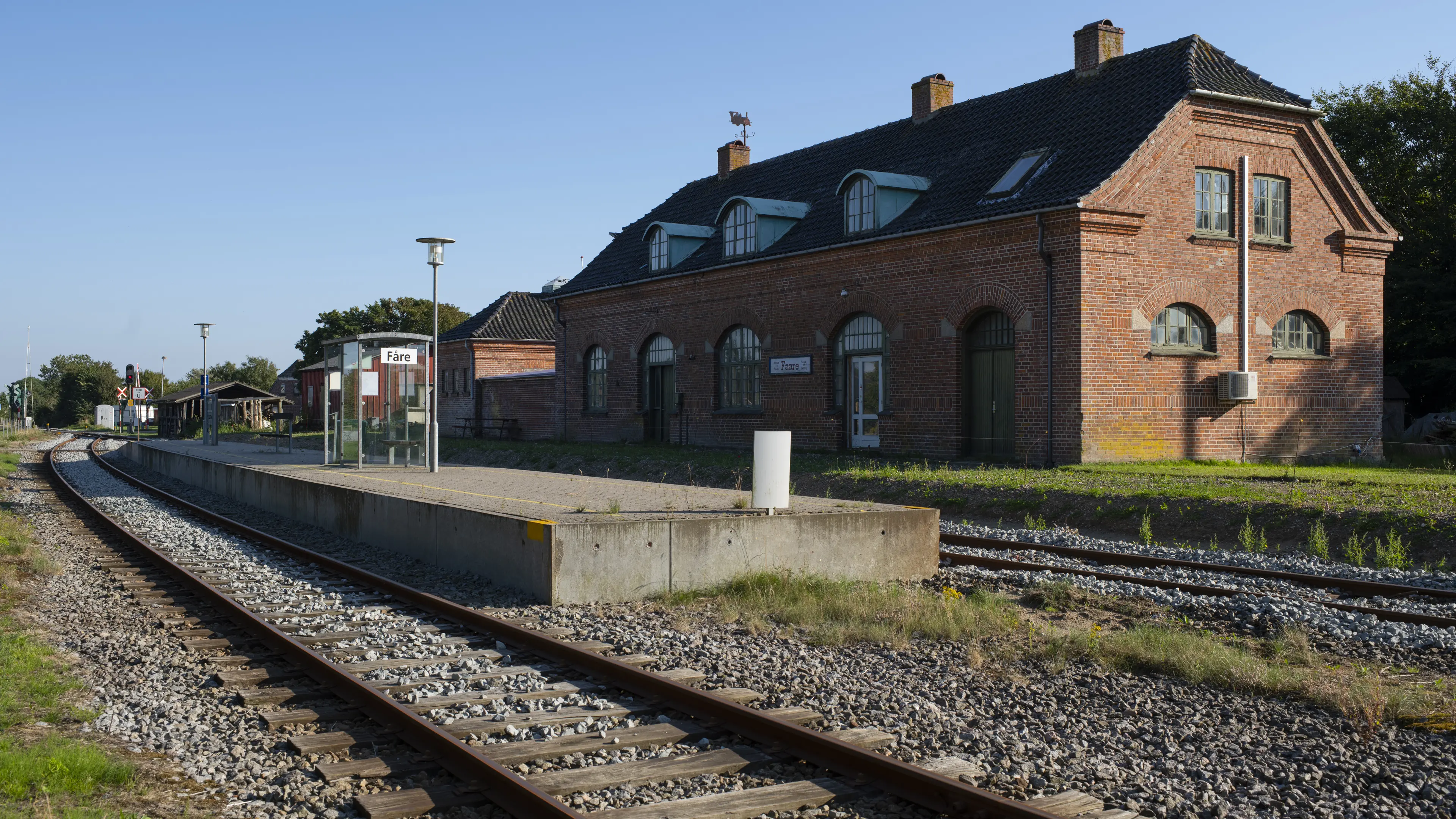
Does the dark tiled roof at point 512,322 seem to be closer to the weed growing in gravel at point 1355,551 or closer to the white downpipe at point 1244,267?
the white downpipe at point 1244,267

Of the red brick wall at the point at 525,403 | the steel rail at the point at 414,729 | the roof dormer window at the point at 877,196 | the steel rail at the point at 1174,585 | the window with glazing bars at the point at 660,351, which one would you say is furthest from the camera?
the red brick wall at the point at 525,403

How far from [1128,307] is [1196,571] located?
1102 centimetres

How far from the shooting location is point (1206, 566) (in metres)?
11.8

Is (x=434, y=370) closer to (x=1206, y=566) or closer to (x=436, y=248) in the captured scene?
(x=436, y=248)

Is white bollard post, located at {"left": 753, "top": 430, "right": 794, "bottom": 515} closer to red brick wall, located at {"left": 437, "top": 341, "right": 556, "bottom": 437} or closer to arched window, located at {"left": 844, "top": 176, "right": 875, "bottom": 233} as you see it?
arched window, located at {"left": 844, "top": 176, "right": 875, "bottom": 233}

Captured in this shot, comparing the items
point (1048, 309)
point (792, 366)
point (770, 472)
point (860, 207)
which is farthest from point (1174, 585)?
point (792, 366)

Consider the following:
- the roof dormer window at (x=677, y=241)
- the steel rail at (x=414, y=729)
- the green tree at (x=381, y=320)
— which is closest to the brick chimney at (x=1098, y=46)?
the roof dormer window at (x=677, y=241)

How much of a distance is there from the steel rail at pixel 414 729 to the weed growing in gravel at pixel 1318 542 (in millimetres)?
10521

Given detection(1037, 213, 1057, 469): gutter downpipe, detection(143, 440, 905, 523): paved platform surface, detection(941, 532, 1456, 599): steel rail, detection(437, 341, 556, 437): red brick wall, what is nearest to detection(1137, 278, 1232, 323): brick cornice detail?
detection(1037, 213, 1057, 469): gutter downpipe

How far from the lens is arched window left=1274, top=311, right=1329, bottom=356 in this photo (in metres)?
24.1

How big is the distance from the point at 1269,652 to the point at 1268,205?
61.6 ft

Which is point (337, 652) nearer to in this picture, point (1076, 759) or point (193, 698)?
point (193, 698)

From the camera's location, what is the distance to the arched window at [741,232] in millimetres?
29750

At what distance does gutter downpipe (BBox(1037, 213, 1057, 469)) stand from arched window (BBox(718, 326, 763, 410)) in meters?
9.09
